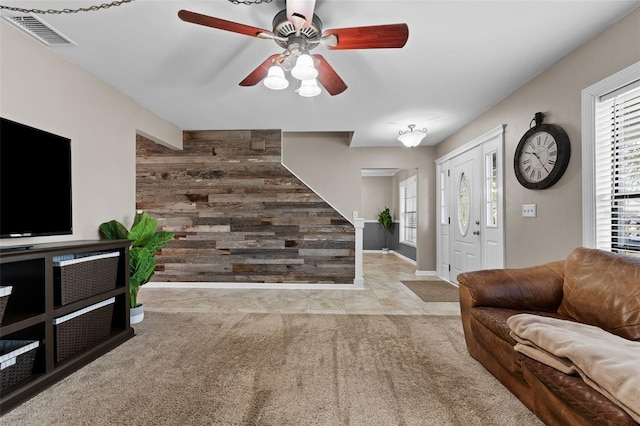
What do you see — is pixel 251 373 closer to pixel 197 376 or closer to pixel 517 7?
pixel 197 376

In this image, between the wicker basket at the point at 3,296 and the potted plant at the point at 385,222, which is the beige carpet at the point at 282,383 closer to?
the wicker basket at the point at 3,296

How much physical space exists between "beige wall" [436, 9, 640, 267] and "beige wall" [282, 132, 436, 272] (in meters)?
2.10

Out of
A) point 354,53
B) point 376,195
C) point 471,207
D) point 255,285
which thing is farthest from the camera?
point 376,195

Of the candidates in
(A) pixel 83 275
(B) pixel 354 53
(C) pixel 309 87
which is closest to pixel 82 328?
(A) pixel 83 275

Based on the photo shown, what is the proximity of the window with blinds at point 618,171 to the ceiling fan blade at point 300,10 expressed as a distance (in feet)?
6.81

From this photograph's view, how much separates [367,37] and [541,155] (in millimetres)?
2012

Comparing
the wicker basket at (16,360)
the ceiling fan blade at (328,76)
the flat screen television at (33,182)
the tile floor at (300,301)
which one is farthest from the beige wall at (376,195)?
the wicker basket at (16,360)

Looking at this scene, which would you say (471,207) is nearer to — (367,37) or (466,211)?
(466,211)

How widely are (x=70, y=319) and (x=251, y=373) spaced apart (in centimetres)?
127

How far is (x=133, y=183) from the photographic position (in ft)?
11.2

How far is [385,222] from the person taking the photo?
8.90 m

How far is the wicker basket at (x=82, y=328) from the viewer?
201 centimetres

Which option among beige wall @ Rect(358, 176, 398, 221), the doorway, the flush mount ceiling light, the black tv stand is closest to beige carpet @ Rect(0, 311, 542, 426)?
the black tv stand

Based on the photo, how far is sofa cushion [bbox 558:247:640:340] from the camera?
4.97ft
